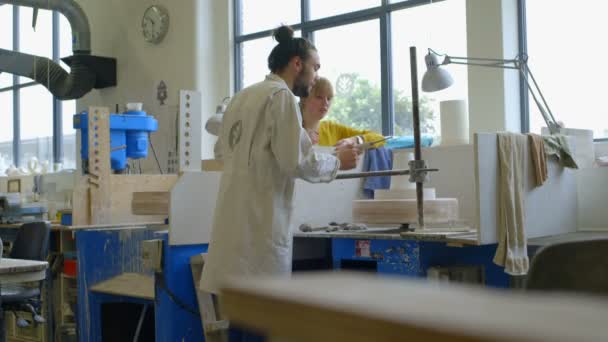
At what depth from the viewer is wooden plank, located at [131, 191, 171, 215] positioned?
3.39 metres

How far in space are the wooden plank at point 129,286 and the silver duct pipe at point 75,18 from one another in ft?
14.2

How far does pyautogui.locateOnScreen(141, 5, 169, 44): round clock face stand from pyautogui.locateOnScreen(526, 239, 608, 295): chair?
5.88 m

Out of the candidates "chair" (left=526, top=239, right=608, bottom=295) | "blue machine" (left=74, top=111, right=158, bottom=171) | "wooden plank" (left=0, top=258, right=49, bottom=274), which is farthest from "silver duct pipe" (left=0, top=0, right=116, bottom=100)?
"chair" (left=526, top=239, right=608, bottom=295)

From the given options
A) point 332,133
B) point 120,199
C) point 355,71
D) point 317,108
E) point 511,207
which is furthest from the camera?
point 355,71

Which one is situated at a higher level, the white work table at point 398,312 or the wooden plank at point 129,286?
the white work table at point 398,312

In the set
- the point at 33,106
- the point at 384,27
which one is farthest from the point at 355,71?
the point at 33,106

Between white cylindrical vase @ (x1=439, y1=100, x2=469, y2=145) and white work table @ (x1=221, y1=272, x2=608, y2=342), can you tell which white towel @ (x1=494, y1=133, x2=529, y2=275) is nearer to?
white cylindrical vase @ (x1=439, y1=100, x2=469, y2=145)

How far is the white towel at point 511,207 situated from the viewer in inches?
101

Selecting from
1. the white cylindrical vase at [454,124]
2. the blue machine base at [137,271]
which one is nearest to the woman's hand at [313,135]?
the white cylindrical vase at [454,124]

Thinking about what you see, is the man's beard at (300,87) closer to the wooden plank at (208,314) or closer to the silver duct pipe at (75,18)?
→ the wooden plank at (208,314)

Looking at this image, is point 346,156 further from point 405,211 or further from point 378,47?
point 378,47

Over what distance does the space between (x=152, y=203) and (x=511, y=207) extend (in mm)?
1631

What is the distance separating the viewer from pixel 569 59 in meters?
4.37

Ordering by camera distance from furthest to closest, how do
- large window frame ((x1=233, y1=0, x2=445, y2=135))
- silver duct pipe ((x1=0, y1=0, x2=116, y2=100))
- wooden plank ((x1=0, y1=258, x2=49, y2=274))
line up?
silver duct pipe ((x1=0, y1=0, x2=116, y2=100)) → large window frame ((x1=233, y1=0, x2=445, y2=135)) → wooden plank ((x1=0, y1=258, x2=49, y2=274))
